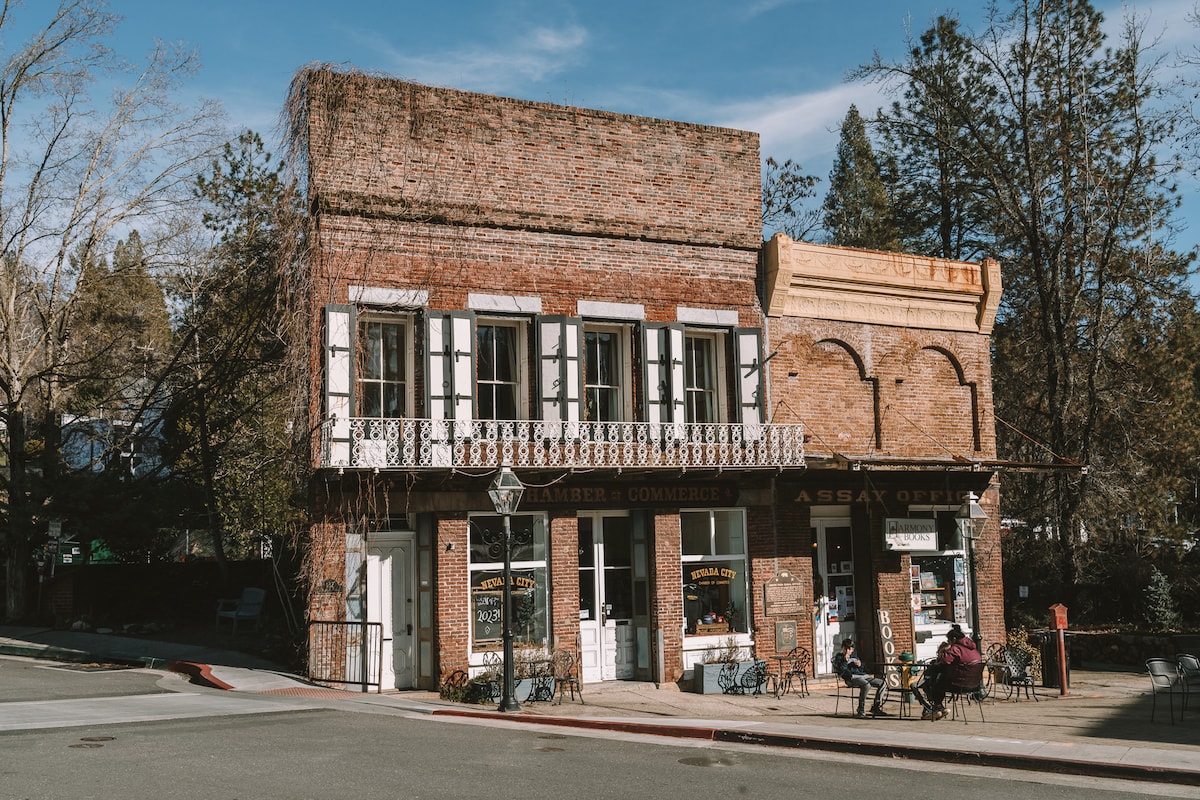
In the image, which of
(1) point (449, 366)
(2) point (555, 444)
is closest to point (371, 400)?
(1) point (449, 366)

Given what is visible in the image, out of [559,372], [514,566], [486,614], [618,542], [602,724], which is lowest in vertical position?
[602,724]

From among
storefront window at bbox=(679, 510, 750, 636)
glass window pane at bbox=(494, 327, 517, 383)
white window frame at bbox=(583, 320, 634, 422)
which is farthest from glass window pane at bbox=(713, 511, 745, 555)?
glass window pane at bbox=(494, 327, 517, 383)

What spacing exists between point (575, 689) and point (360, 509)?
436 centimetres

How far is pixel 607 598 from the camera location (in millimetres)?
18500

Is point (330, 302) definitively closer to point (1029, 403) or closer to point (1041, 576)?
point (1029, 403)

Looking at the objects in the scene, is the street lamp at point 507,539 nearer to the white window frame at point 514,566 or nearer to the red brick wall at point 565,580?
the white window frame at point 514,566

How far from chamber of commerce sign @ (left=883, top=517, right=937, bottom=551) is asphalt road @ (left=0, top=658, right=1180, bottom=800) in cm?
899

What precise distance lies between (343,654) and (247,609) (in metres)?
7.77

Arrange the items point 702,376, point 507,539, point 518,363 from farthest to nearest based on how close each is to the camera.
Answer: point 702,376 → point 518,363 → point 507,539

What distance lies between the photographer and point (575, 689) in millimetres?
16688

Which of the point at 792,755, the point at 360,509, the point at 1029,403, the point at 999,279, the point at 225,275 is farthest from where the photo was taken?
the point at 1029,403

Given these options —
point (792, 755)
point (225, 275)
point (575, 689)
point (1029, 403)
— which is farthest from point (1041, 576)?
point (225, 275)

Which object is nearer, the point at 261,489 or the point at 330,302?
the point at 330,302

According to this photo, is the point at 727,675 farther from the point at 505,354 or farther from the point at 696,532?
the point at 505,354
